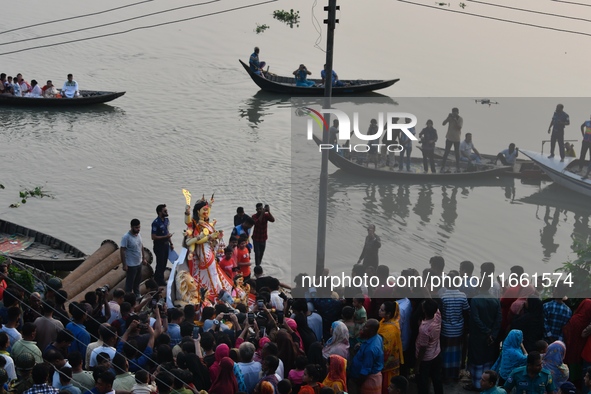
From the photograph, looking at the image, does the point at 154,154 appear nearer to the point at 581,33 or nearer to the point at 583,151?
the point at 583,151

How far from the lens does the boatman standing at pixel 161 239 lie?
40.0 feet

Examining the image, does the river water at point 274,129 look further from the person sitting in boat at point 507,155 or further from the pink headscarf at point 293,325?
the pink headscarf at point 293,325

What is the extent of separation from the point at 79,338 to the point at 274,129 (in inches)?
627

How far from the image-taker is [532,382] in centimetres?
846

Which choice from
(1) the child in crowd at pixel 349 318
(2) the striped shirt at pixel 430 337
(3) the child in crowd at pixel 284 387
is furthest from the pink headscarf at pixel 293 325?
(3) the child in crowd at pixel 284 387

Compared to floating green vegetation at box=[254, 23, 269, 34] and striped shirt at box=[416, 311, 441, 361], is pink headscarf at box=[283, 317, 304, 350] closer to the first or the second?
striped shirt at box=[416, 311, 441, 361]

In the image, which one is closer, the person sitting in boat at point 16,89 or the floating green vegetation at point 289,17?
the person sitting in boat at point 16,89

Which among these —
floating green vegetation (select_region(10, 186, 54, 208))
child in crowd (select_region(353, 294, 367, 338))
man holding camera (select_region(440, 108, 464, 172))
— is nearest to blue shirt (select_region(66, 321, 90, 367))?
child in crowd (select_region(353, 294, 367, 338))

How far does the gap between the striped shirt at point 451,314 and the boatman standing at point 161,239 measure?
4331 mm

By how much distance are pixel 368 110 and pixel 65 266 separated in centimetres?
1505

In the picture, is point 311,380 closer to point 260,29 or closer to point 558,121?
point 558,121

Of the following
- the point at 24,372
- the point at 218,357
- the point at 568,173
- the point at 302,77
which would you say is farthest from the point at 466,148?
the point at 302,77

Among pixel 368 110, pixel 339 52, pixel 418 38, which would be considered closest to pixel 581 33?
pixel 418 38

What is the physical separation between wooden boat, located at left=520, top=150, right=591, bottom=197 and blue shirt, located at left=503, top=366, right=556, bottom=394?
937 centimetres
